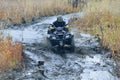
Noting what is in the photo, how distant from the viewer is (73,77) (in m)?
9.46

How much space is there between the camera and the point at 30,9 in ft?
69.4

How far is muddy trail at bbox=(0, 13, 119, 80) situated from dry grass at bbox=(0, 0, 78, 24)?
3550 millimetres

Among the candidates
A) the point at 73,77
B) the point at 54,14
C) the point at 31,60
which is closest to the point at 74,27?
the point at 54,14

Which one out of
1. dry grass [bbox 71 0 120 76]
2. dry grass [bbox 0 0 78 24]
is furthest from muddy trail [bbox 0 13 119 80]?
dry grass [bbox 0 0 78 24]

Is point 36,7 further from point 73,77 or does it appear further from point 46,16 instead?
point 73,77

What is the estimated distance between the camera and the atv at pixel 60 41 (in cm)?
1284

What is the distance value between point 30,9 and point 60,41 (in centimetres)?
886

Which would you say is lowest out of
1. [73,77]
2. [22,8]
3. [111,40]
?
[73,77]

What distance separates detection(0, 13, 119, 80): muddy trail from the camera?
31.0 feet

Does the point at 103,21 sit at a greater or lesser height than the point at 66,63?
greater

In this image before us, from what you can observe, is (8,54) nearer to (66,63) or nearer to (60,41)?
(66,63)

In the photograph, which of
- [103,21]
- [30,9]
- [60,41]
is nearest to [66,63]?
[60,41]

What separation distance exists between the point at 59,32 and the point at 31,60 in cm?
260

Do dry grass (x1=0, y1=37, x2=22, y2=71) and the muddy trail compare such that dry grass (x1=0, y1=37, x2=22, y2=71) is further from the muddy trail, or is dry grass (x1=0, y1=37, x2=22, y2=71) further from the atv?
the atv
